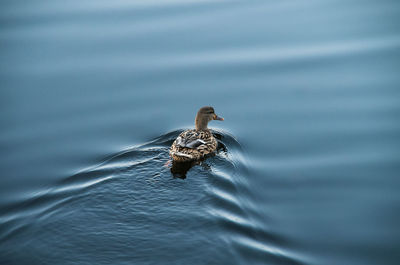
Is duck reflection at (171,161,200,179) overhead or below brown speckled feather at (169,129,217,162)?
below

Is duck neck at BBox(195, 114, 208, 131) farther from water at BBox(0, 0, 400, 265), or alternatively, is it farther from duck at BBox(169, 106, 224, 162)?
water at BBox(0, 0, 400, 265)

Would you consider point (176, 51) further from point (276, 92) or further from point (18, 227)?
point (18, 227)

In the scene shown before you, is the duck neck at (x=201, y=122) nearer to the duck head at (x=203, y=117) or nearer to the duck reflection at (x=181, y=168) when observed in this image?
the duck head at (x=203, y=117)

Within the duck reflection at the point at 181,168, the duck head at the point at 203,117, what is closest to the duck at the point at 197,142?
the duck head at the point at 203,117

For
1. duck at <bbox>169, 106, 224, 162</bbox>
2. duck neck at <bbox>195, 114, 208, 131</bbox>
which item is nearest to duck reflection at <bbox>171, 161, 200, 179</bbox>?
duck at <bbox>169, 106, 224, 162</bbox>

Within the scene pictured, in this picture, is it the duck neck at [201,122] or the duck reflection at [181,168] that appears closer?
the duck reflection at [181,168]

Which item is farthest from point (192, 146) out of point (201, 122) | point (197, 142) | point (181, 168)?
point (201, 122)
